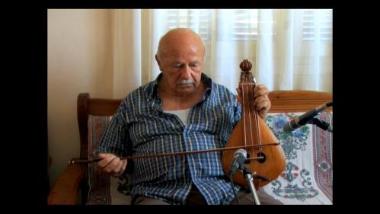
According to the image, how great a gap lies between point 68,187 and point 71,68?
18.2 inches

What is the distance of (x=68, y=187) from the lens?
124 cm

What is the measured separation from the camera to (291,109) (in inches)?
56.4

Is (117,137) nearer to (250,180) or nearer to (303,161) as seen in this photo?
(250,180)

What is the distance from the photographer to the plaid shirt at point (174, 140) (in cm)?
117

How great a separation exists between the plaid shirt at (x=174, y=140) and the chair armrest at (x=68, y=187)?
14 cm

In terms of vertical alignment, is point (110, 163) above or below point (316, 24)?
below

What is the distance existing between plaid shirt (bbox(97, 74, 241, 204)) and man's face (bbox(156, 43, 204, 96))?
0.06 m

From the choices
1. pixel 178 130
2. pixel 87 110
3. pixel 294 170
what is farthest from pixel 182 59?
pixel 294 170

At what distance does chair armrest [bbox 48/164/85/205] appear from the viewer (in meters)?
1.15

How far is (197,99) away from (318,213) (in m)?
0.49

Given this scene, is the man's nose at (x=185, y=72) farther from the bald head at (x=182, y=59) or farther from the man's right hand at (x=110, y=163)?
the man's right hand at (x=110, y=163)
